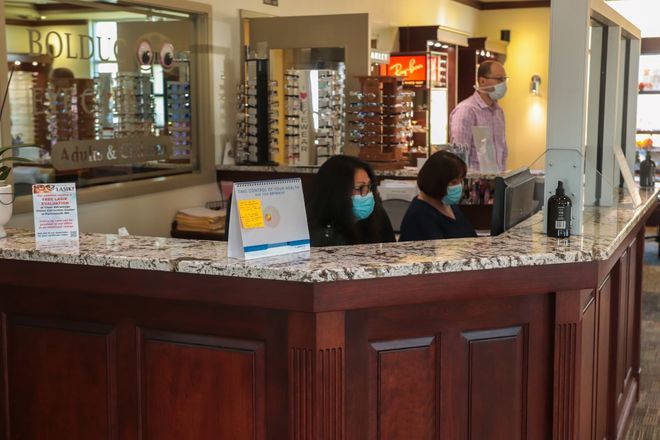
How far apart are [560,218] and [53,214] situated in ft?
5.65

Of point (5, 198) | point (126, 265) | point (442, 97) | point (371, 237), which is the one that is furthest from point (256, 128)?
point (442, 97)

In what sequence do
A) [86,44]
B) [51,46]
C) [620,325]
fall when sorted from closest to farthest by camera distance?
[620,325] < [51,46] < [86,44]

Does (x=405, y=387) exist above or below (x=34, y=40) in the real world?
below

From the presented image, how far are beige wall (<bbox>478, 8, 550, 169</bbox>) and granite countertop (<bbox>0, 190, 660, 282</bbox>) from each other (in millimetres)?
9773

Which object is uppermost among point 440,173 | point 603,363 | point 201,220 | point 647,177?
point 440,173

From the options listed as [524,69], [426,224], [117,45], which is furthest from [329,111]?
[524,69]

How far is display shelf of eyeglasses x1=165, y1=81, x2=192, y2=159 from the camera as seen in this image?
593 centimetres

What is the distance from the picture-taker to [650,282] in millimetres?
8031

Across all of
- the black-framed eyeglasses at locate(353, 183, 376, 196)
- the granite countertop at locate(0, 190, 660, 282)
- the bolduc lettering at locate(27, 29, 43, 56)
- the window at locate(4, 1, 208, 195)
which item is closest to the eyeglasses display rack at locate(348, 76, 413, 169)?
the window at locate(4, 1, 208, 195)

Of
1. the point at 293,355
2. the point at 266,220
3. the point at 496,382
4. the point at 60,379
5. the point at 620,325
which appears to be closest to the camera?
the point at 293,355

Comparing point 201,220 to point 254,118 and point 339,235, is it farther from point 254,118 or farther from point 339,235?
point 339,235

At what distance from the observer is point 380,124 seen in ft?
20.8

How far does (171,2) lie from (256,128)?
105 centimetres

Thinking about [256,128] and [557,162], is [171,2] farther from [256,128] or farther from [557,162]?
[557,162]
